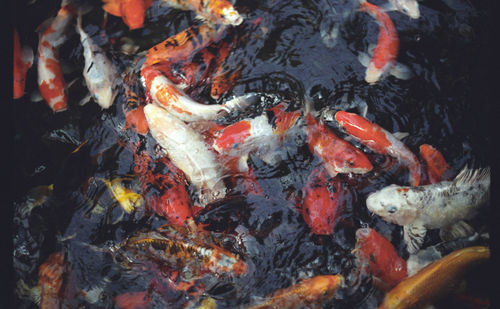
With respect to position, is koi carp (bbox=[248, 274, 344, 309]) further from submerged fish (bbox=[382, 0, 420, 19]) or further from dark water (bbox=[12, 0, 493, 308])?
submerged fish (bbox=[382, 0, 420, 19])

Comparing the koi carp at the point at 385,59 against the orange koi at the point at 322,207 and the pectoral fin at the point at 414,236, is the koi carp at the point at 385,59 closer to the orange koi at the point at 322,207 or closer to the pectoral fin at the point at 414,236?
the orange koi at the point at 322,207

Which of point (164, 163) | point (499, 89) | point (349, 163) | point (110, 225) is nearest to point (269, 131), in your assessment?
point (349, 163)

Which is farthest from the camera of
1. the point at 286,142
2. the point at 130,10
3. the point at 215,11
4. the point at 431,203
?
the point at 130,10

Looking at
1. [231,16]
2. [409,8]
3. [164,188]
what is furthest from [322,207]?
[409,8]

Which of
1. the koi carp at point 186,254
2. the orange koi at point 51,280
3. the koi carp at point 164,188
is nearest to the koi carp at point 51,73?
the koi carp at point 164,188

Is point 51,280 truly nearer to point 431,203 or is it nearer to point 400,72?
point 431,203

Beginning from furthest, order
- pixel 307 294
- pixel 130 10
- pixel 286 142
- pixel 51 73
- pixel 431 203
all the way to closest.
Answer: pixel 130 10 < pixel 51 73 < pixel 286 142 < pixel 431 203 < pixel 307 294

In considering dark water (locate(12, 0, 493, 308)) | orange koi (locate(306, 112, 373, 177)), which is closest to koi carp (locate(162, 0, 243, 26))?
dark water (locate(12, 0, 493, 308))
